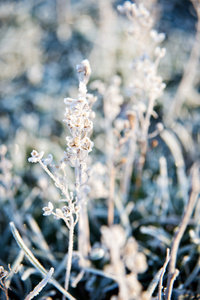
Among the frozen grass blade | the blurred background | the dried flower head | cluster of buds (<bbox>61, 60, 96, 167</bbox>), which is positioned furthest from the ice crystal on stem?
the blurred background

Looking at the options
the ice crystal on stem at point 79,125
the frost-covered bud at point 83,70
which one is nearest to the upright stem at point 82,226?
the ice crystal on stem at point 79,125

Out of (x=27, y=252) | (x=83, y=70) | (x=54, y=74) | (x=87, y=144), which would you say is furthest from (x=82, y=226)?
(x=54, y=74)

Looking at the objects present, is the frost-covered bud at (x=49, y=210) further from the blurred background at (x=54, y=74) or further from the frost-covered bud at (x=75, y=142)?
the blurred background at (x=54, y=74)

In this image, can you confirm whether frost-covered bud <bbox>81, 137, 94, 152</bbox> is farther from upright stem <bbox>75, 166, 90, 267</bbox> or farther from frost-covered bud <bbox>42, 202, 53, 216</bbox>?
frost-covered bud <bbox>42, 202, 53, 216</bbox>

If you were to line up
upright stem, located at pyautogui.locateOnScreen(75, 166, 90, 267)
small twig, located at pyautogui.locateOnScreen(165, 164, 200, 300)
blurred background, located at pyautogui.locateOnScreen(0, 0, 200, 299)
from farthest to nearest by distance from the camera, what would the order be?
blurred background, located at pyautogui.locateOnScreen(0, 0, 200, 299)
upright stem, located at pyautogui.locateOnScreen(75, 166, 90, 267)
small twig, located at pyautogui.locateOnScreen(165, 164, 200, 300)

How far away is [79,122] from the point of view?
2.64ft

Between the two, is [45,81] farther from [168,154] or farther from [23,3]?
[23,3]

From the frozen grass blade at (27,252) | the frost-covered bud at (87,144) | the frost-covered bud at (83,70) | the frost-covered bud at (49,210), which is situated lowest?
the frozen grass blade at (27,252)

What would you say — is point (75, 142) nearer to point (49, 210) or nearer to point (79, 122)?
point (79, 122)

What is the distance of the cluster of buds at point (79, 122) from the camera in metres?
0.80

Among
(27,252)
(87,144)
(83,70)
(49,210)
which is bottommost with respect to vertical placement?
(27,252)

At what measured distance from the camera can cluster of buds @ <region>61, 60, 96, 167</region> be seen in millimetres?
801

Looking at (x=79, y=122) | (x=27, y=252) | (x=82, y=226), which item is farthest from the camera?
(x=82, y=226)

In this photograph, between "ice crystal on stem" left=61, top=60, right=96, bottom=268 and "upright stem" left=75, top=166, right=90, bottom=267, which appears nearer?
"ice crystal on stem" left=61, top=60, right=96, bottom=268
